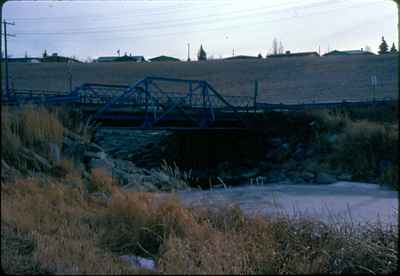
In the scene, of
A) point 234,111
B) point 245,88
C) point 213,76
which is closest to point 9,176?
point 234,111

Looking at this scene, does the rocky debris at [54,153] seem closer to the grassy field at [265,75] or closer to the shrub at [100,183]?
the shrub at [100,183]

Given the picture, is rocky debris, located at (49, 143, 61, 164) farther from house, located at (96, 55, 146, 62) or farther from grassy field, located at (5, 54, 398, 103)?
house, located at (96, 55, 146, 62)

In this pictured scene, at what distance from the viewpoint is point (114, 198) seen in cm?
850

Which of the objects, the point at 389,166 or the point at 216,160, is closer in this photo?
the point at 389,166

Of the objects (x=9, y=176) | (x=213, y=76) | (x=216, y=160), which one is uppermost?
(x=213, y=76)

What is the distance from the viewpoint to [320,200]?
14.5m

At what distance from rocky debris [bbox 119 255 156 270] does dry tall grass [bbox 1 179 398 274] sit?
10 cm

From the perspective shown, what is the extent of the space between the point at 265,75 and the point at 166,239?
55070 mm

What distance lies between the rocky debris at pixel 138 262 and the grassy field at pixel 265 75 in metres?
34.5

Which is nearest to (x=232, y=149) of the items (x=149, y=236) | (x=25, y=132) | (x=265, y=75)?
(x=25, y=132)

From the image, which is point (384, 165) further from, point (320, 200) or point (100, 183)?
point (100, 183)

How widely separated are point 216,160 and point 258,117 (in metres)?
3.20

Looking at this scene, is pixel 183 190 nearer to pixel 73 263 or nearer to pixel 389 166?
pixel 73 263

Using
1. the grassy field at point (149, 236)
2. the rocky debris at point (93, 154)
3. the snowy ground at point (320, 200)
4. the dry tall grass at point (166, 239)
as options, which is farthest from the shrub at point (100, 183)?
the rocky debris at point (93, 154)
